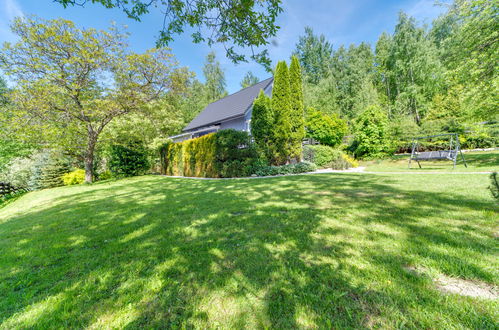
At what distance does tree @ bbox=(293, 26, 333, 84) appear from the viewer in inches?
1222

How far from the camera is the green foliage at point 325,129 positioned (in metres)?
17.5

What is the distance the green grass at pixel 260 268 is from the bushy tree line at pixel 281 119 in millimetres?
7247

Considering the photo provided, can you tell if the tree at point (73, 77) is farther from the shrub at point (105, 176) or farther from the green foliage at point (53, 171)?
the shrub at point (105, 176)

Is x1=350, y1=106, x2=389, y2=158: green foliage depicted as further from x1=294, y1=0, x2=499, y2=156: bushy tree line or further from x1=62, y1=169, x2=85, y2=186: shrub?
x1=62, y1=169, x2=85, y2=186: shrub

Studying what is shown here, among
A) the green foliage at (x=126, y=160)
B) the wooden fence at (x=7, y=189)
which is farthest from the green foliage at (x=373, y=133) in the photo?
the wooden fence at (x=7, y=189)

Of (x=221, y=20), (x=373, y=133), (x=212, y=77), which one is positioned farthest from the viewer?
(x=212, y=77)

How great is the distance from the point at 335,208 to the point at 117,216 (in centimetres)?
472

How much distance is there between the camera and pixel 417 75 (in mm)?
21828

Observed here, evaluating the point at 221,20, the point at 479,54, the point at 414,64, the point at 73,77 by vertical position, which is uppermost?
the point at 414,64

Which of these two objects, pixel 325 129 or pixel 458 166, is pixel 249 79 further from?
pixel 458 166

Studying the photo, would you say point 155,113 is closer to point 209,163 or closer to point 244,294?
point 209,163

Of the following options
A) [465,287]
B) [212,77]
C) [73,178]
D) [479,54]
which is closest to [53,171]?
[73,178]

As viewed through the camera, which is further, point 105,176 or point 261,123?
point 105,176

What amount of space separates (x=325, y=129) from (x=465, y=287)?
17.6 meters
